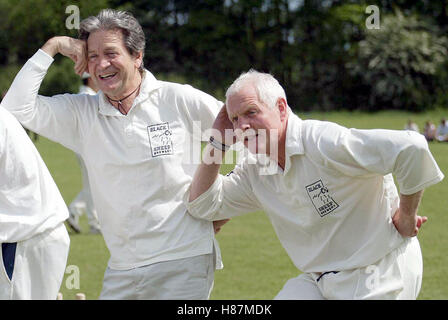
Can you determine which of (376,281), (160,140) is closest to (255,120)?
(160,140)

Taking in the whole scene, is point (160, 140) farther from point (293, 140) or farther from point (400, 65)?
point (400, 65)

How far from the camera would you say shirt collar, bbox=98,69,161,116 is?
4.78 m

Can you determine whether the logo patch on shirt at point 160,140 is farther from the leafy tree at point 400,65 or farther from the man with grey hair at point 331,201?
the leafy tree at point 400,65

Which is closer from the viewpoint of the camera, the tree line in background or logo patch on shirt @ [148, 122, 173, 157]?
logo patch on shirt @ [148, 122, 173, 157]

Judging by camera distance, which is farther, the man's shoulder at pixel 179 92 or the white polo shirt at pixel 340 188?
the man's shoulder at pixel 179 92

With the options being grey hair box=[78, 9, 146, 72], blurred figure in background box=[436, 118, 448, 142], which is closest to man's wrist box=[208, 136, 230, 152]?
grey hair box=[78, 9, 146, 72]

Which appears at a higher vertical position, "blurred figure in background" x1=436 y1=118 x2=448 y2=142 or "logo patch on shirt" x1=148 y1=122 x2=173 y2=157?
"logo patch on shirt" x1=148 y1=122 x2=173 y2=157

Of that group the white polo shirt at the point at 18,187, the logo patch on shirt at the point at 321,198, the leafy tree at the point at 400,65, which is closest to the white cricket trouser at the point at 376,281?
the logo patch on shirt at the point at 321,198

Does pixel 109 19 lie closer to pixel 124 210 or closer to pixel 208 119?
pixel 208 119

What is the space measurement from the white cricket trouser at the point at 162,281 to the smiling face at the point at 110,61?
109 centimetres

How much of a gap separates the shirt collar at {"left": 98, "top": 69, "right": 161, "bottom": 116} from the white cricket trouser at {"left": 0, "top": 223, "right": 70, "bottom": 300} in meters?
0.78

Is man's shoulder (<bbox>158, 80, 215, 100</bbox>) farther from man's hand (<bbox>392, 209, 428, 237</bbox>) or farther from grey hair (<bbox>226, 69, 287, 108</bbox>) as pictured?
man's hand (<bbox>392, 209, 428, 237</bbox>)

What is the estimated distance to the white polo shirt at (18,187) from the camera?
13.6ft

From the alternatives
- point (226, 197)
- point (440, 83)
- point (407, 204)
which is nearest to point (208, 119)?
point (226, 197)
